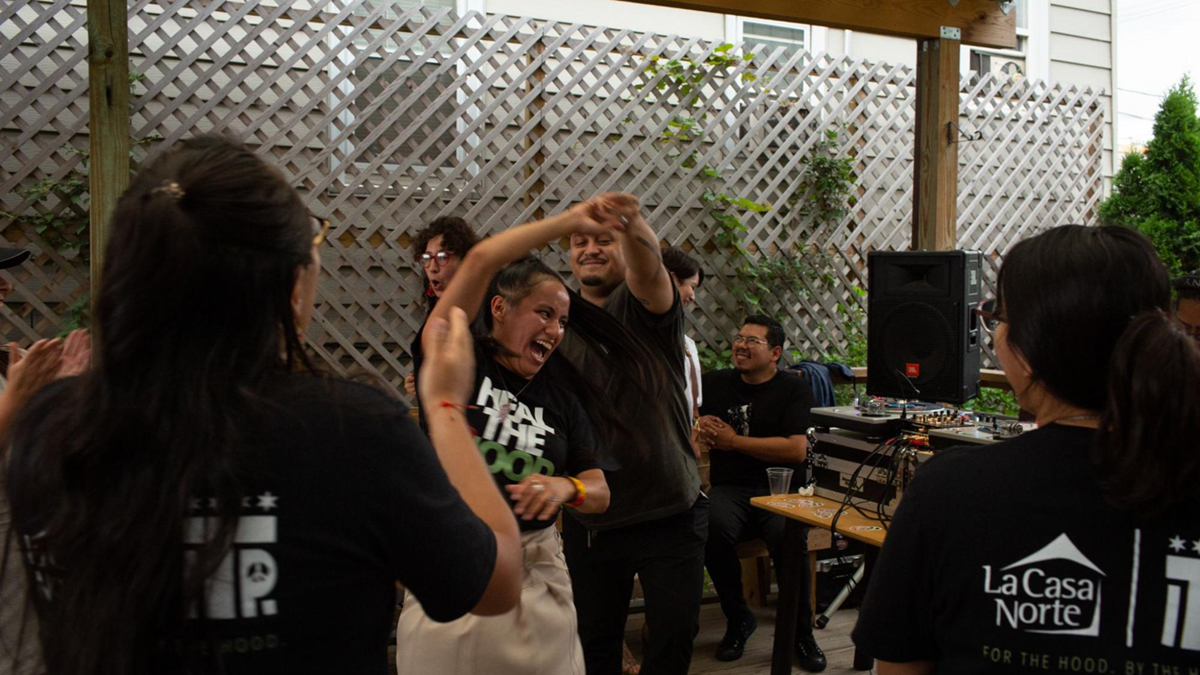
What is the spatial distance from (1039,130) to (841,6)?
10.7ft

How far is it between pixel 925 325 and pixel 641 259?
1471 millimetres

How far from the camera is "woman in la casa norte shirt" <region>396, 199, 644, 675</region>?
1.79 m

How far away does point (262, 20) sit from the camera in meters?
4.49

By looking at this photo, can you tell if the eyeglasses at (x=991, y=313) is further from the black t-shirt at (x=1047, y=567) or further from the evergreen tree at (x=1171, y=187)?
the evergreen tree at (x=1171, y=187)

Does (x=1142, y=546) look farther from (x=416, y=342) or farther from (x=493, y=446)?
(x=416, y=342)

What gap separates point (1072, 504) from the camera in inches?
44.4

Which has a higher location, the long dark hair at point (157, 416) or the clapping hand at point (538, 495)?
the long dark hair at point (157, 416)

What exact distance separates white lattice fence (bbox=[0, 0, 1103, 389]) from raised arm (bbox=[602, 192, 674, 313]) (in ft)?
6.69

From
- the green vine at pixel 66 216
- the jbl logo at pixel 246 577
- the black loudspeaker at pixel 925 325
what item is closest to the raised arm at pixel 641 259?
the jbl logo at pixel 246 577

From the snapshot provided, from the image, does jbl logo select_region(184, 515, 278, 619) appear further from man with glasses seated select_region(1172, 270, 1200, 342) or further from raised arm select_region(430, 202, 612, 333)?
man with glasses seated select_region(1172, 270, 1200, 342)

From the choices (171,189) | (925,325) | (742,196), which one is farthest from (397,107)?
(171,189)

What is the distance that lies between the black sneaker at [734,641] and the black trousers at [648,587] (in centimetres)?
115

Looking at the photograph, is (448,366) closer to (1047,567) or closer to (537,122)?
(1047,567)

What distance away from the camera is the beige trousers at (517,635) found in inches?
Answer: 70.7
